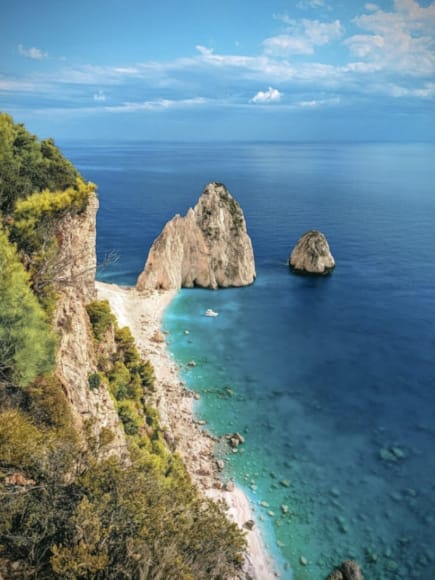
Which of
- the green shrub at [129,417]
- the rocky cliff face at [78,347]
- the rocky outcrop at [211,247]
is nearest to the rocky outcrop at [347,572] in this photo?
the green shrub at [129,417]

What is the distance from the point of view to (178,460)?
1158 inches

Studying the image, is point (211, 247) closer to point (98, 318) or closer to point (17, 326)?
point (98, 318)

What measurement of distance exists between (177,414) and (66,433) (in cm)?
2154

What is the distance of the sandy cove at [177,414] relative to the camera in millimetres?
26906

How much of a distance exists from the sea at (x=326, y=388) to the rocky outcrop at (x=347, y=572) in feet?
2.68

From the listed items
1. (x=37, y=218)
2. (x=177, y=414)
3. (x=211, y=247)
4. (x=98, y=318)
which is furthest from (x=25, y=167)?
(x=211, y=247)

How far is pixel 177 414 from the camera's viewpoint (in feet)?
124

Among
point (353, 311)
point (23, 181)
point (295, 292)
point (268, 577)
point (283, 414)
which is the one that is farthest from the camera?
point (295, 292)

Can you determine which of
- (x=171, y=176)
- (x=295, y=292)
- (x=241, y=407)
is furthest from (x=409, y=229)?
(x=171, y=176)

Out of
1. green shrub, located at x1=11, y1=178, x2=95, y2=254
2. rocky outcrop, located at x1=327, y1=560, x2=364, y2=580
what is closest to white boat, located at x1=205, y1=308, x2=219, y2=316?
green shrub, located at x1=11, y1=178, x2=95, y2=254

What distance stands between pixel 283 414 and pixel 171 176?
574ft

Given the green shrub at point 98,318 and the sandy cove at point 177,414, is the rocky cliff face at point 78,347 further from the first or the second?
the sandy cove at point 177,414

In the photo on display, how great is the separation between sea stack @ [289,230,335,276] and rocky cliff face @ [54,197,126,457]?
182 feet

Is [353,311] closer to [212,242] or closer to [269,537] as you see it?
[212,242]
